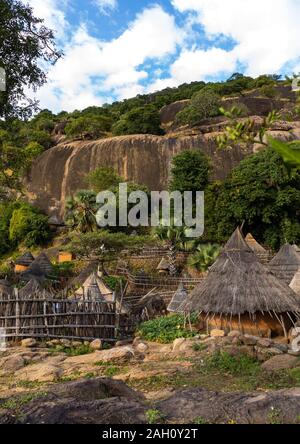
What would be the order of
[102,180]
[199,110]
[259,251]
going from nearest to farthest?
1. [259,251]
2. [102,180]
3. [199,110]

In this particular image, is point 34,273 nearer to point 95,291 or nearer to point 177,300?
point 95,291

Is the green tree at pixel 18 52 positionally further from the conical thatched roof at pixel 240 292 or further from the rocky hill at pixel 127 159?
the rocky hill at pixel 127 159

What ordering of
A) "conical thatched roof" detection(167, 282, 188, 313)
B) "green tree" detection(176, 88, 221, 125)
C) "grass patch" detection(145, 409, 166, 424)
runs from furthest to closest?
"green tree" detection(176, 88, 221, 125), "conical thatched roof" detection(167, 282, 188, 313), "grass patch" detection(145, 409, 166, 424)

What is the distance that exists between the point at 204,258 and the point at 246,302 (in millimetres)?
12627

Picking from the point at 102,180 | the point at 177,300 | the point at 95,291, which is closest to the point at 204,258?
the point at 177,300

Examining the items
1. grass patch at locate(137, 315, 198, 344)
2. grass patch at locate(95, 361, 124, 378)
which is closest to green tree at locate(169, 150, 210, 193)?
grass patch at locate(137, 315, 198, 344)

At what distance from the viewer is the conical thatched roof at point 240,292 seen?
35.6 feet

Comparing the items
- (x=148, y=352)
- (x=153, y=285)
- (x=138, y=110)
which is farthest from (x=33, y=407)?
(x=138, y=110)

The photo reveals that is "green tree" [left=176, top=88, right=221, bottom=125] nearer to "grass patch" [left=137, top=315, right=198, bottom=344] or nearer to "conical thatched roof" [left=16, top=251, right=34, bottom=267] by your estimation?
"conical thatched roof" [left=16, top=251, right=34, bottom=267]

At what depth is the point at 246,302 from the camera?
10992 mm

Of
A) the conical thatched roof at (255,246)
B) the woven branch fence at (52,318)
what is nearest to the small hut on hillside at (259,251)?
the conical thatched roof at (255,246)

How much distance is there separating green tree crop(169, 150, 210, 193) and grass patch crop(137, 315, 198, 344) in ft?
60.6

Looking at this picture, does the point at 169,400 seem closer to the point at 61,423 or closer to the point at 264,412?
the point at 264,412

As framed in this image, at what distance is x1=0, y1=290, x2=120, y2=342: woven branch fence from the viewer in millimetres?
9953
